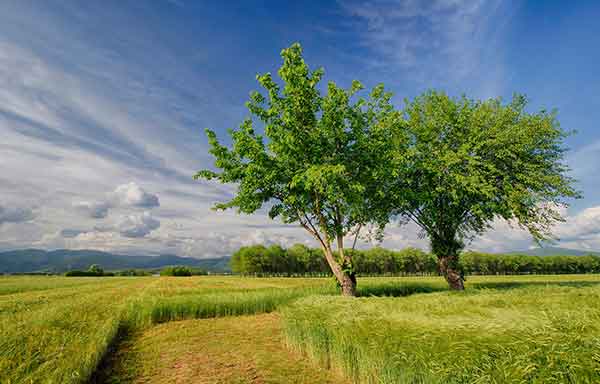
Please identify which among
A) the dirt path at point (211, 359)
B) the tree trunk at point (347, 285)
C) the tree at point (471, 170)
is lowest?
the dirt path at point (211, 359)

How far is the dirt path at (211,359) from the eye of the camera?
847 cm

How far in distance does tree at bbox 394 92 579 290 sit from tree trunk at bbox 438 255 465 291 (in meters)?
0.08

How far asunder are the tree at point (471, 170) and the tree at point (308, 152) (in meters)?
4.15

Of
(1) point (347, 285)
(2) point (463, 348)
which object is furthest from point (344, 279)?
(2) point (463, 348)

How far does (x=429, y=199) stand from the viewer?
23.9 metres

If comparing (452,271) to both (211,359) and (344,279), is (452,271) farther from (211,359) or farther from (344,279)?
(211,359)

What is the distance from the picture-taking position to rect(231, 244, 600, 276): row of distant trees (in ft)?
419

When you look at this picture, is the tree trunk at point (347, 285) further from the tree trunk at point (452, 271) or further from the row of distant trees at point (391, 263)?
the row of distant trees at point (391, 263)

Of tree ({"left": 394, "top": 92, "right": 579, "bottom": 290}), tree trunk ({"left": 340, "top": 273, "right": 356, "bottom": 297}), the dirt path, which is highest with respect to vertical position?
tree ({"left": 394, "top": 92, "right": 579, "bottom": 290})

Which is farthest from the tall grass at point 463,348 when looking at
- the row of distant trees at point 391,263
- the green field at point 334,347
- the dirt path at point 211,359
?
the row of distant trees at point 391,263

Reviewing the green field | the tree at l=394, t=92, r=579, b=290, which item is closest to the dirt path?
the green field

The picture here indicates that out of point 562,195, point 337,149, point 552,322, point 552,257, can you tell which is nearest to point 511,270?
point 552,257

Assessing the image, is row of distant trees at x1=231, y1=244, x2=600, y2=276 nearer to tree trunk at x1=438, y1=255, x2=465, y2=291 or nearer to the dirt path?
tree trunk at x1=438, y1=255, x2=465, y2=291

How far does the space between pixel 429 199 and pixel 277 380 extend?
19.5 m
